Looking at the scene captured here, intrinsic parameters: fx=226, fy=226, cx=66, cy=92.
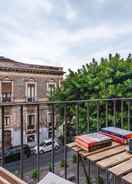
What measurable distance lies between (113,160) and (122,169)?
4.4 inches

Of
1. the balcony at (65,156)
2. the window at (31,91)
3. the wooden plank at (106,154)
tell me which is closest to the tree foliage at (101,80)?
the balcony at (65,156)

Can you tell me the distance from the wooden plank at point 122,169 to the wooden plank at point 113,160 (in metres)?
0.03

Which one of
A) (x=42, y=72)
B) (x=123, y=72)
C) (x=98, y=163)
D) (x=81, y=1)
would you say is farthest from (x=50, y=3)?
(x=42, y=72)

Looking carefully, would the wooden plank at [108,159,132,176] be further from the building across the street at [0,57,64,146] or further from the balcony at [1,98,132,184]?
the building across the street at [0,57,64,146]

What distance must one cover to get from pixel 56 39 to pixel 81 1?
431 cm

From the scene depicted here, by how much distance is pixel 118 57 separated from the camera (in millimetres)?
6535

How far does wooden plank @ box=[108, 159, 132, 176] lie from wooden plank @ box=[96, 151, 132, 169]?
0.09ft

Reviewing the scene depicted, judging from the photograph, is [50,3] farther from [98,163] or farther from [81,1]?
[98,163]

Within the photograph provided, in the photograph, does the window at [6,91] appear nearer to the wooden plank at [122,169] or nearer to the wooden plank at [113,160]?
the wooden plank at [113,160]

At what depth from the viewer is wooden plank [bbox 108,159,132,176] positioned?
0.97 meters

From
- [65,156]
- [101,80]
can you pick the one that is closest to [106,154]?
[65,156]

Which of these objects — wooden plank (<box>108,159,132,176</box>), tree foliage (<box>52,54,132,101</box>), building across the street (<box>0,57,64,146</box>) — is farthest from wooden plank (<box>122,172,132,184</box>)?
building across the street (<box>0,57,64,146</box>)

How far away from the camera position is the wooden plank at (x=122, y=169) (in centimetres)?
97

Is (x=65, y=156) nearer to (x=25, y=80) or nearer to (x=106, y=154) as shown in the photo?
(x=106, y=154)
